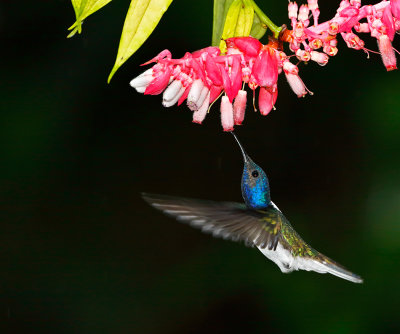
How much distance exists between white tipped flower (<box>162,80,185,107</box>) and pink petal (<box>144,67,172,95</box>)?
0.08 ft

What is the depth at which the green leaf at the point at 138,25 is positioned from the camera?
8.46ft

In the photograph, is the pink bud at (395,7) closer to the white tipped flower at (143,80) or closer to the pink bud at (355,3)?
the pink bud at (355,3)

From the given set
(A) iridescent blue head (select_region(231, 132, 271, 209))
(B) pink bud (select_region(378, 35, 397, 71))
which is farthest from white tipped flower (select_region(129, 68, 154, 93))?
(A) iridescent blue head (select_region(231, 132, 271, 209))

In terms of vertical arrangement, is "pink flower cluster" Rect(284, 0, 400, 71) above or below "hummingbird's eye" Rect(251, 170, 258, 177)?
above

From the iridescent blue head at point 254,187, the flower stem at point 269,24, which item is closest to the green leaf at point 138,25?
the flower stem at point 269,24

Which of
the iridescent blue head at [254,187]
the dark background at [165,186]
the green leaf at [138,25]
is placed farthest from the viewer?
the dark background at [165,186]

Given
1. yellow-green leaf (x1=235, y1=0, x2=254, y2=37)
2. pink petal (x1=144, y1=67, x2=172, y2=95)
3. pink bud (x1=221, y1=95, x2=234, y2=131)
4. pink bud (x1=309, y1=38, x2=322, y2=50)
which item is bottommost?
pink bud (x1=221, y1=95, x2=234, y2=131)

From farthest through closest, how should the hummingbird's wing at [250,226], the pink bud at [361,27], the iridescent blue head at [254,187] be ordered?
the iridescent blue head at [254,187] → the hummingbird's wing at [250,226] → the pink bud at [361,27]

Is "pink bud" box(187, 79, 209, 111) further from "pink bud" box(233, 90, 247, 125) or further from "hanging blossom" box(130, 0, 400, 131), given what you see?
"pink bud" box(233, 90, 247, 125)

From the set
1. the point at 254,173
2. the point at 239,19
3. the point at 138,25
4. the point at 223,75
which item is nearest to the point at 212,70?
the point at 223,75

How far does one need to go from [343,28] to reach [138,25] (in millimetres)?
739

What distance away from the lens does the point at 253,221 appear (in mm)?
3529

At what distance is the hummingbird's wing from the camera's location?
3104 mm

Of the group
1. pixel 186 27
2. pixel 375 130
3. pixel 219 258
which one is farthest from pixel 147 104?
pixel 375 130
